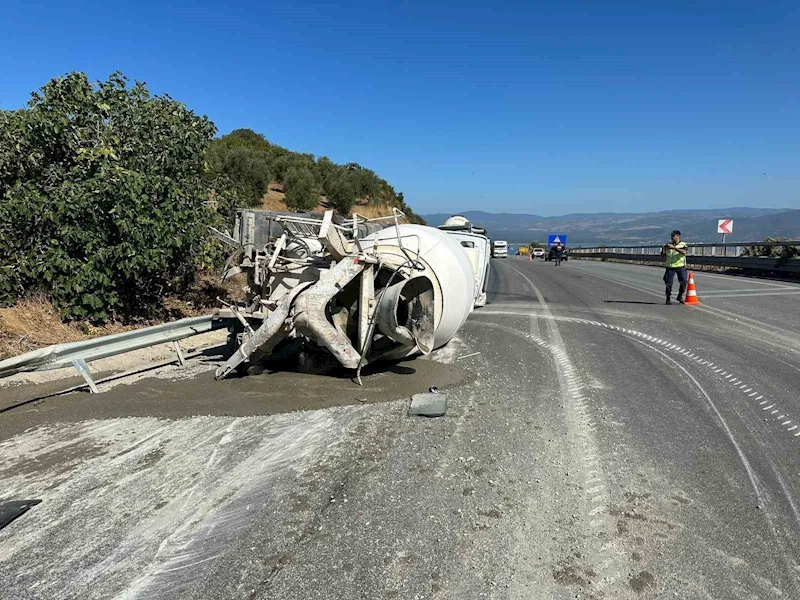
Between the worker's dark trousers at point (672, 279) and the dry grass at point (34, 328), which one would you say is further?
the worker's dark trousers at point (672, 279)

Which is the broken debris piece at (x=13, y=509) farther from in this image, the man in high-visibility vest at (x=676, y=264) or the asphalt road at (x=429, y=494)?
the man in high-visibility vest at (x=676, y=264)

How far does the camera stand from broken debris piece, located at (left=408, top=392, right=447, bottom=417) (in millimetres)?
5301

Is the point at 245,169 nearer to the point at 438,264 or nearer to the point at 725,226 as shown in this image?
the point at 438,264

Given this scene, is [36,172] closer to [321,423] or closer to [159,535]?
[321,423]

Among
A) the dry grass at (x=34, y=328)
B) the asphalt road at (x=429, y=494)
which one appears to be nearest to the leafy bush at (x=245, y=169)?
the dry grass at (x=34, y=328)

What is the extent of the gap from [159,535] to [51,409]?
120 inches

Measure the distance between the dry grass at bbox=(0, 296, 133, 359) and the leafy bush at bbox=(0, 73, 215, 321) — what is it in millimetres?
193

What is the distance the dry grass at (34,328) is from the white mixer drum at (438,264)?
4.47 metres

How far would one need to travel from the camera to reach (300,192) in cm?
3400

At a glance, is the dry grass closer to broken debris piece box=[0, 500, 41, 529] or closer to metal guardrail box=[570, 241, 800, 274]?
broken debris piece box=[0, 500, 41, 529]

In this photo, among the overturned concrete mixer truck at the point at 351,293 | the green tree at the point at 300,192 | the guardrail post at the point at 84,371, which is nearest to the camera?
the guardrail post at the point at 84,371

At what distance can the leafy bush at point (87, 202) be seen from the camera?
8.18 m

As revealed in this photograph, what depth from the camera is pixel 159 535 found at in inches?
130

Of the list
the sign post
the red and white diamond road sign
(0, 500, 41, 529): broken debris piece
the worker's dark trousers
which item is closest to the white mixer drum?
(0, 500, 41, 529): broken debris piece
